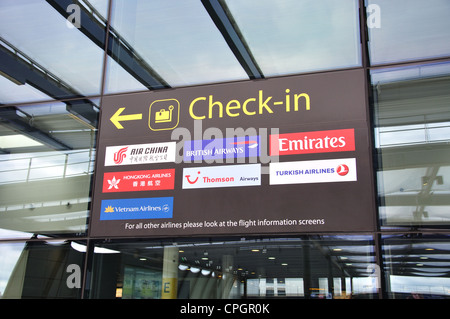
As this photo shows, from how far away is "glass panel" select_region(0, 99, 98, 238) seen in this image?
7.46 meters

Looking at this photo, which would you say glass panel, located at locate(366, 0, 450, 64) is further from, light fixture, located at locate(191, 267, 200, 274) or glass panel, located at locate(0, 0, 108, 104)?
glass panel, located at locate(0, 0, 108, 104)

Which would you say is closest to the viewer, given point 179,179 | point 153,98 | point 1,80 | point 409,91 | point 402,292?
point 402,292

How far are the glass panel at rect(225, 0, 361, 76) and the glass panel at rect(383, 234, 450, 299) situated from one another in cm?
265

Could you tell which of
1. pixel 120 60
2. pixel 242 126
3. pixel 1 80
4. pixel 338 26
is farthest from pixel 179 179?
pixel 1 80

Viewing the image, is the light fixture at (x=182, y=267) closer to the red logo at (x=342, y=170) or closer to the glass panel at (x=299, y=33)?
the red logo at (x=342, y=170)

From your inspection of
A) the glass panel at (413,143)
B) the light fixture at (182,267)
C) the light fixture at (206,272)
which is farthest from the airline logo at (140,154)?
the glass panel at (413,143)

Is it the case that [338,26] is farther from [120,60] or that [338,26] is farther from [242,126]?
[120,60]

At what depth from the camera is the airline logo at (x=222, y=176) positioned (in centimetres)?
668

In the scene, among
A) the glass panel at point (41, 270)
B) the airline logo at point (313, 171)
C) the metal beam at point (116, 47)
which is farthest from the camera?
the metal beam at point (116, 47)

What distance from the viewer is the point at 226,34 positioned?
7641 mm

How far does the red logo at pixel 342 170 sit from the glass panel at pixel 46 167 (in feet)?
12.6

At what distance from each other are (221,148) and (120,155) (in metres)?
1.65

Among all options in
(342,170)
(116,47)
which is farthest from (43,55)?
(342,170)

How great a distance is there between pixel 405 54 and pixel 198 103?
3.12m
